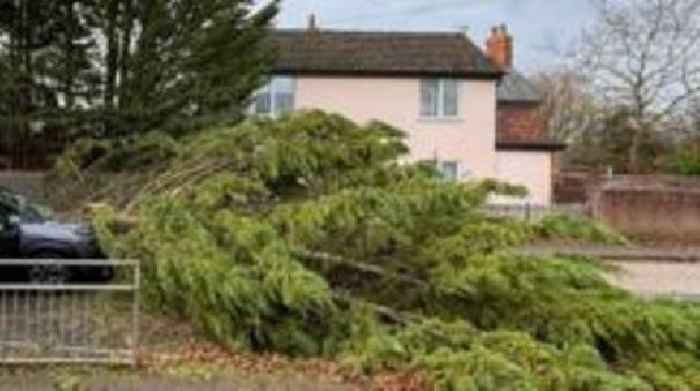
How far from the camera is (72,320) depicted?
39.3 feet

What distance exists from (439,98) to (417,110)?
0.76m

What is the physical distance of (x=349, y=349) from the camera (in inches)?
449

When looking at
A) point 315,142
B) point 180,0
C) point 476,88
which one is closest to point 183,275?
point 315,142

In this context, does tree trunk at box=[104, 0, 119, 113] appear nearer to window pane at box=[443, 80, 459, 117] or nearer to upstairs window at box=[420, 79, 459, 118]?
upstairs window at box=[420, 79, 459, 118]

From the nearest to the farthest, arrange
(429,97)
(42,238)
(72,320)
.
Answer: (72,320)
(42,238)
(429,97)

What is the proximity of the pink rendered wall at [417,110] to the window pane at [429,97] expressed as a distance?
0.67ft

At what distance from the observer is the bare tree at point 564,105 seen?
54094mm

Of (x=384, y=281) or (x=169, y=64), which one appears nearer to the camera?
(x=384, y=281)

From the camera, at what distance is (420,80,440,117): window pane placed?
36844 mm

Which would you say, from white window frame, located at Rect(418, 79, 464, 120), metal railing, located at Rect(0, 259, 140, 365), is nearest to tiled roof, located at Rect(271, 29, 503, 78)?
white window frame, located at Rect(418, 79, 464, 120)

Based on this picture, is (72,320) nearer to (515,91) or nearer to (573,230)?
(573,230)

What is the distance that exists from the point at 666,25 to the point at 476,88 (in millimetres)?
10532

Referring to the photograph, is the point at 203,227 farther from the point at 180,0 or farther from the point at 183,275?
the point at 180,0

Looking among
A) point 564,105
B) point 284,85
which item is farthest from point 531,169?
point 564,105
